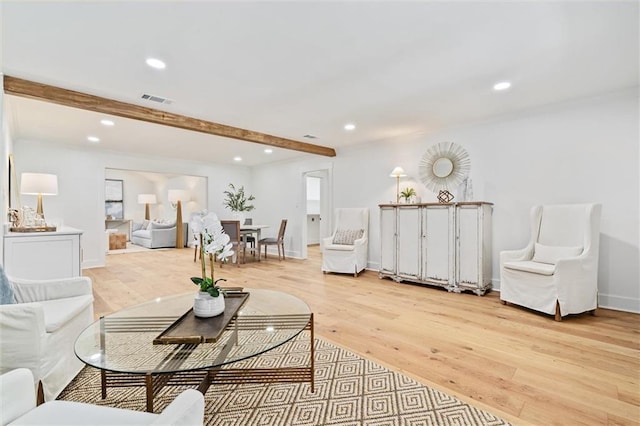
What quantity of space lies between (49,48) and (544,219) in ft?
16.3

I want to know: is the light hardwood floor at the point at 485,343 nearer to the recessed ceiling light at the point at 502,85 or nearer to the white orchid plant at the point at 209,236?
the white orchid plant at the point at 209,236

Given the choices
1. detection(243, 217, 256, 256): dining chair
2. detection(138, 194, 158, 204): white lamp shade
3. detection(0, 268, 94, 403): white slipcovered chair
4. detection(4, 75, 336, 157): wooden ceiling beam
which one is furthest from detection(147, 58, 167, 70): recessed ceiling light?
detection(138, 194, 158, 204): white lamp shade

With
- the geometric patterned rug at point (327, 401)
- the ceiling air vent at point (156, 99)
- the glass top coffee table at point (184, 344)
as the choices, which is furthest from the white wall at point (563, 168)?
the ceiling air vent at point (156, 99)

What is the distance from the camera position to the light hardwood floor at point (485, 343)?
5.59 feet

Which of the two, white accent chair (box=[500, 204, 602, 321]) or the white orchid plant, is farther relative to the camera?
white accent chair (box=[500, 204, 602, 321])

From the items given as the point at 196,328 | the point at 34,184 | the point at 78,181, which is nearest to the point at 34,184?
the point at 34,184

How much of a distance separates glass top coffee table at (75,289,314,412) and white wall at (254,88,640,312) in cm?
327

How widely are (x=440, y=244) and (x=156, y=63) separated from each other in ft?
12.4

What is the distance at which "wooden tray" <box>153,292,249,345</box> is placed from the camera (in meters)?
1.45

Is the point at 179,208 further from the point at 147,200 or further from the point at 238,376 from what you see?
the point at 238,376

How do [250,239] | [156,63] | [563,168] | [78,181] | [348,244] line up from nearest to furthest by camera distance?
[156,63] → [563,168] → [348,244] → [78,181] → [250,239]

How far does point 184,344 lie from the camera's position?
146 cm

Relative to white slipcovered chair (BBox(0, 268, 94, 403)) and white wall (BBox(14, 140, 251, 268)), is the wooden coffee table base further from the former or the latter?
white wall (BBox(14, 140, 251, 268))

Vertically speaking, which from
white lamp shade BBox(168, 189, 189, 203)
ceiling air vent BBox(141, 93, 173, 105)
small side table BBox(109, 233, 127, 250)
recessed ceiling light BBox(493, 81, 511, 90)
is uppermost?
recessed ceiling light BBox(493, 81, 511, 90)
